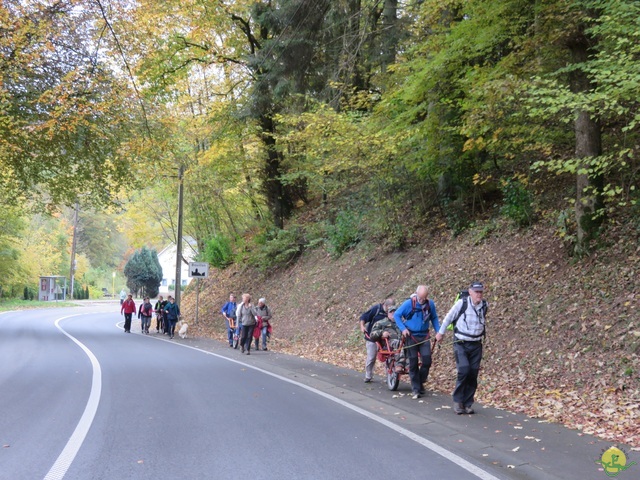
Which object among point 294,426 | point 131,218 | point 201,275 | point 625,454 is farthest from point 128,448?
point 131,218

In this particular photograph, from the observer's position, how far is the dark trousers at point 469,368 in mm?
7309

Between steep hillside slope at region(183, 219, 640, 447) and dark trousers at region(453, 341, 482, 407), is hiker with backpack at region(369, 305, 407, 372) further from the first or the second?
dark trousers at region(453, 341, 482, 407)

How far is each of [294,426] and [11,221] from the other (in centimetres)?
4484

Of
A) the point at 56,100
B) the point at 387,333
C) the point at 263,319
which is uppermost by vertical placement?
the point at 56,100

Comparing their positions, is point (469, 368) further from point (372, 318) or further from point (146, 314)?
point (146, 314)

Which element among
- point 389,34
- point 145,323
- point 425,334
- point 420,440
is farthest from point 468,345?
point 145,323

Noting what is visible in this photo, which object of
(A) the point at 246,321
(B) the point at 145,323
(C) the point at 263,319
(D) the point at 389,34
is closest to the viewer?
(A) the point at 246,321

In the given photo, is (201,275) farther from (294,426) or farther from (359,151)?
(294,426)

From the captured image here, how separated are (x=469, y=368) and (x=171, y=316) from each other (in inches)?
703

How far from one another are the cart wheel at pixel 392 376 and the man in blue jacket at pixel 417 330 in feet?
1.60

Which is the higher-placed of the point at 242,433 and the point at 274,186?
the point at 274,186

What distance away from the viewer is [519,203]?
1445 centimetres

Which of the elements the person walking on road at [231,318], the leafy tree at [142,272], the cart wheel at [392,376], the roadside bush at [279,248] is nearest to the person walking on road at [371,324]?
the cart wheel at [392,376]

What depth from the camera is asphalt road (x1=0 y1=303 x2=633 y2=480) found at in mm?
5070
